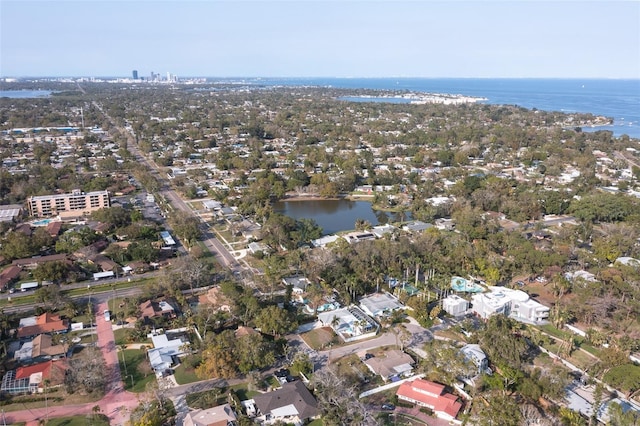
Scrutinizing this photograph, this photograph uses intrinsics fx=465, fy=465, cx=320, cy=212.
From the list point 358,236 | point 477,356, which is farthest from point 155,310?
point 358,236

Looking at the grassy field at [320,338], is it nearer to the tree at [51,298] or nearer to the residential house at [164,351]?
the residential house at [164,351]

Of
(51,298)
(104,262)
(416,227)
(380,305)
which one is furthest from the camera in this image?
(416,227)

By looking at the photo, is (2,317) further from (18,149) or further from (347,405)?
(18,149)

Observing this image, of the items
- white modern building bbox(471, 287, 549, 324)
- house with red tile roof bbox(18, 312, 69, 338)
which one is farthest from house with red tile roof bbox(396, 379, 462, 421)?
house with red tile roof bbox(18, 312, 69, 338)

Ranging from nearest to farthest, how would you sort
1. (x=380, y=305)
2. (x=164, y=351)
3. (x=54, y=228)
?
(x=164, y=351) < (x=380, y=305) < (x=54, y=228)

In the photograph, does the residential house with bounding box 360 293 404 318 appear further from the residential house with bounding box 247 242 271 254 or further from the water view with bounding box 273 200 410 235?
the water view with bounding box 273 200 410 235

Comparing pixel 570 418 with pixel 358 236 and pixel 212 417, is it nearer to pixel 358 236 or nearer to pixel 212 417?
pixel 212 417
